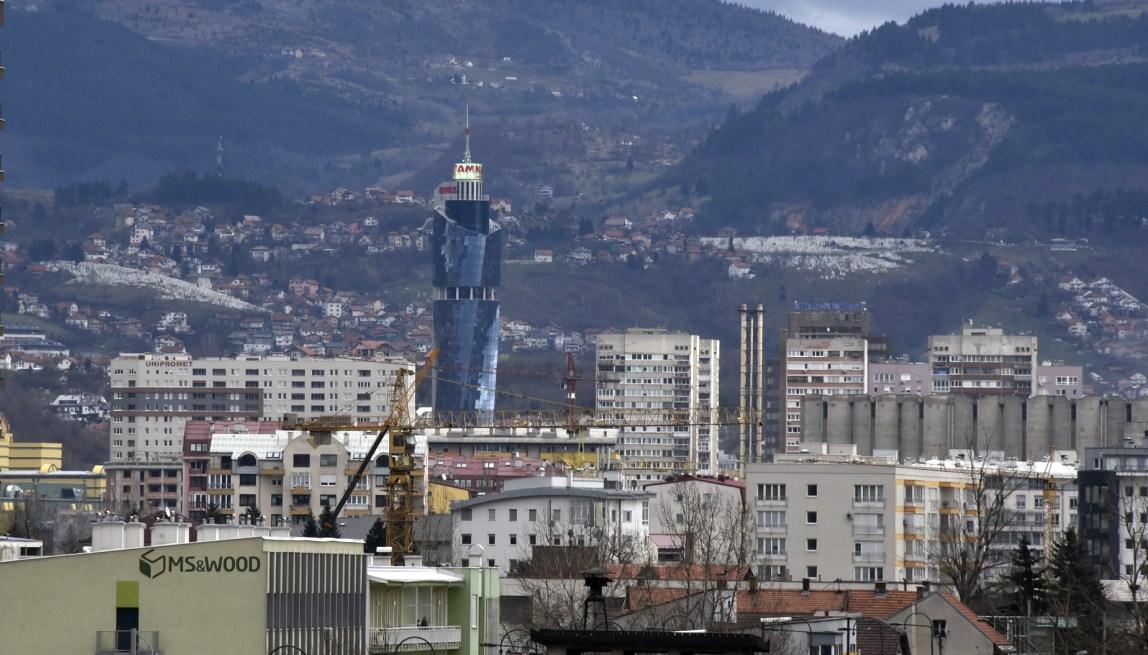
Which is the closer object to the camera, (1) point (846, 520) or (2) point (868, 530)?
(2) point (868, 530)

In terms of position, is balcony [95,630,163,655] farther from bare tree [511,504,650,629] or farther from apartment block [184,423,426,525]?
apartment block [184,423,426,525]

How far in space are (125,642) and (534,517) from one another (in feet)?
296

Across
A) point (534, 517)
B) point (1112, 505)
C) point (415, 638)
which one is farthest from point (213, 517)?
point (1112, 505)

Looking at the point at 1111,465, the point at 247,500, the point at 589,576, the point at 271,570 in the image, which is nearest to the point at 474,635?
the point at 271,570

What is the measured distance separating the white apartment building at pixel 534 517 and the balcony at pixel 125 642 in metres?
80.7

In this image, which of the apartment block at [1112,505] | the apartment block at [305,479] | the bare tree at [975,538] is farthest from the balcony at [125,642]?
the apartment block at [305,479]

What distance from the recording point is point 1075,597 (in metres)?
91.8

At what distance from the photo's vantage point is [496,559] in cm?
13275

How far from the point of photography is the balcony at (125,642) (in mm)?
48219

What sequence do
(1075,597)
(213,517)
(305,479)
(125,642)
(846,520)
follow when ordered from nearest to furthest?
(125,642) < (1075,597) < (213,517) < (846,520) < (305,479)

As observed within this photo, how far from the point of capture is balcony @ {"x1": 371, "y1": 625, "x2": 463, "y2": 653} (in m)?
55.0

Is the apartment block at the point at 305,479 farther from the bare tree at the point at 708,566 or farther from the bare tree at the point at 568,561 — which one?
the bare tree at the point at 568,561

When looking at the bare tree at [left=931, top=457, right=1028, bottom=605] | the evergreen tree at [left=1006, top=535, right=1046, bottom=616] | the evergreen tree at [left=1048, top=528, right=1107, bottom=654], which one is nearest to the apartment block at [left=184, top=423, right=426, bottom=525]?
the bare tree at [left=931, top=457, right=1028, bottom=605]

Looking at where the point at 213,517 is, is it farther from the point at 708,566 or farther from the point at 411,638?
the point at 411,638
